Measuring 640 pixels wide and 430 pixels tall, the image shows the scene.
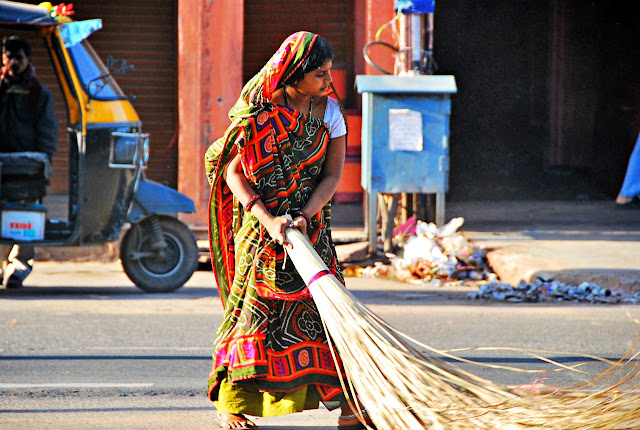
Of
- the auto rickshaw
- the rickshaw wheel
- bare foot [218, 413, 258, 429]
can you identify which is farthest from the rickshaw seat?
bare foot [218, 413, 258, 429]

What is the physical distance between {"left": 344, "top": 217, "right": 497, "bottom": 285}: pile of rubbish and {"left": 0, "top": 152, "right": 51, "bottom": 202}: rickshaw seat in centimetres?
273

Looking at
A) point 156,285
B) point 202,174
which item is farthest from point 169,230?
point 202,174

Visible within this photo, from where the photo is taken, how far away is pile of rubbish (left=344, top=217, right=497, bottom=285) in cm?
747

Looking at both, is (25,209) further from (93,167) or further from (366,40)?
(366,40)


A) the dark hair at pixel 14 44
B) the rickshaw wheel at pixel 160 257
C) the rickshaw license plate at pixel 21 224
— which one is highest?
the dark hair at pixel 14 44

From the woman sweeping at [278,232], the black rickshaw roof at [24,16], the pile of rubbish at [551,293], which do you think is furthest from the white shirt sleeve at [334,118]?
the black rickshaw roof at [24,16]

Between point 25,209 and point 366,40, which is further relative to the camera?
point 366,40

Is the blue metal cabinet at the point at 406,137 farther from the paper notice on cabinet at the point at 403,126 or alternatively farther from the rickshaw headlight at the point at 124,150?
the rickshaw headlight at the point at 124,150

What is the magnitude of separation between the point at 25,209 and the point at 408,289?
9.60ft

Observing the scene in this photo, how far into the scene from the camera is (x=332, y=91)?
3379 mm

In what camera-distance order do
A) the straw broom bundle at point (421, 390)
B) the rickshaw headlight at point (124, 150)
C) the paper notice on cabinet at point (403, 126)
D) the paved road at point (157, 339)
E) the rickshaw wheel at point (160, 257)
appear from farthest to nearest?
the paper notice on cabinet at point (403, 126) < the rickshaw wheel at point (160, 257) < the rickshaw headlight at point (124, 150) < the paved road at point (157, 339) < the straw broom bundle at point (421, 390)

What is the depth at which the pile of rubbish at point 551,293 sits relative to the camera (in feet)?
21.2

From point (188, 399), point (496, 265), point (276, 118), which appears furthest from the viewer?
point (496, 265)

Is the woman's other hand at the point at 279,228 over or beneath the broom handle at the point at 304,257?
over
